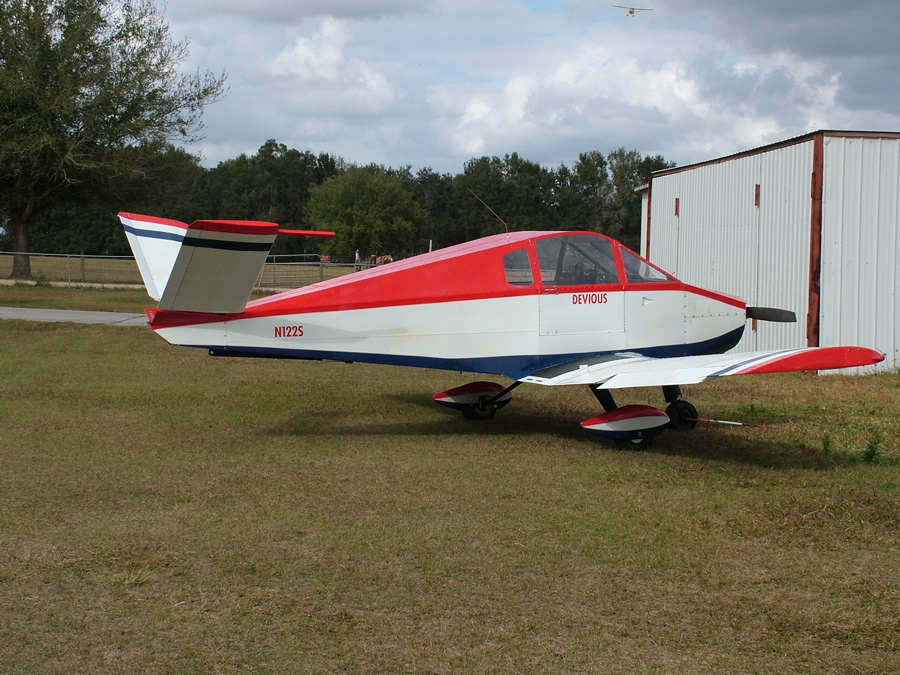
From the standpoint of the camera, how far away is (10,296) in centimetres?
2433

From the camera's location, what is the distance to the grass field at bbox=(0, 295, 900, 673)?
147 inches

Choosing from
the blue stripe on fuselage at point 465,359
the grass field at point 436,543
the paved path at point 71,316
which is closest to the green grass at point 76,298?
the paved path at point 71,316

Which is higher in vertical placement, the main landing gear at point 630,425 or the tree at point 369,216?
the tree at point 369,216

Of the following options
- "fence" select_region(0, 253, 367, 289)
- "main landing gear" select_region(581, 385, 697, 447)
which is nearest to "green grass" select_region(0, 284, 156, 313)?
"fence" select_region(0, 253, 367, 289)

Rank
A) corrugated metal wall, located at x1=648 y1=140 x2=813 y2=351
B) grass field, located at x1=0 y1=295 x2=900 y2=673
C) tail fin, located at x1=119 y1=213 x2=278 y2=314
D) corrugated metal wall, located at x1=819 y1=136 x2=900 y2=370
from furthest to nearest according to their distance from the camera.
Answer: corrugated metal wall, located at x1=648 y1=140 x2=813 y2=351 → corrugated metal wall, located at x1=819 y1=136 x2=900 y2=370 → tail fin, located at x1=119 y1=213 x2=278 y2=314 → grass field, located at x1=0 y1=295 x2=900 y2=673

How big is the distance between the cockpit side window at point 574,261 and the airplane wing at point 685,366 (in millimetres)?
789

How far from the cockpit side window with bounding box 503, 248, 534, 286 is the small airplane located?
1 centimetres

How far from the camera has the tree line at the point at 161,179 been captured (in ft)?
88.0

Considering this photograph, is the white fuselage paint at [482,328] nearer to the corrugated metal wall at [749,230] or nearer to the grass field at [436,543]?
the grass field at [436,543]

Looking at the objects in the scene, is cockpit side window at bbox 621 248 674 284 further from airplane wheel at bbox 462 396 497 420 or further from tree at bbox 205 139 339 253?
tree at bbox 205 139 339 253

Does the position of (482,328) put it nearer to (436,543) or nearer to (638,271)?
(638,271)

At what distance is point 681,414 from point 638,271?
161 centimetres

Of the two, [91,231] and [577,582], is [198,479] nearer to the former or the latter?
[577,582]

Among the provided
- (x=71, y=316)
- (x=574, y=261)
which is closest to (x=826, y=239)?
(x=574, y=261)
